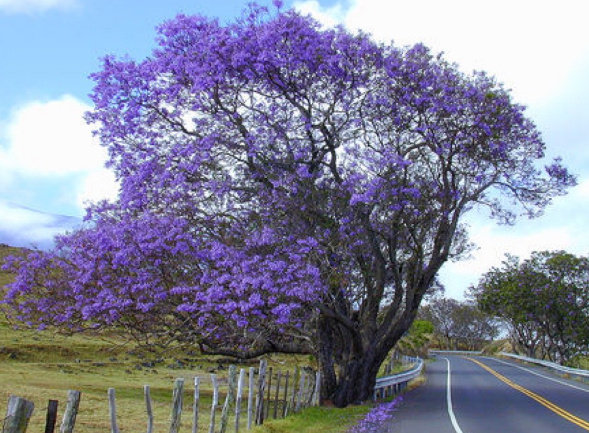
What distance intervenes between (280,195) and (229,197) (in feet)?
5.71

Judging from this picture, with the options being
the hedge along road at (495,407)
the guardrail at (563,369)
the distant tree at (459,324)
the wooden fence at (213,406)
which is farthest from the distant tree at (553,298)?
the distant tree at (459,324)

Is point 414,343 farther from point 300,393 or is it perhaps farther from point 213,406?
point 213,406

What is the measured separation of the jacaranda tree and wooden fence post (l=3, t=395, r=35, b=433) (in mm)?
10363

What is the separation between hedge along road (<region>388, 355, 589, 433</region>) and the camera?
17.4 m

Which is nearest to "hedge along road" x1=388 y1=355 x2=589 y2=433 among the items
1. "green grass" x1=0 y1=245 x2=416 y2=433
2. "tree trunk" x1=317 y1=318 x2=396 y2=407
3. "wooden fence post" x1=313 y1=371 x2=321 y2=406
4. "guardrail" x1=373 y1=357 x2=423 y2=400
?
"guardrail" x1=373 y1=357 x2=423 y2=400

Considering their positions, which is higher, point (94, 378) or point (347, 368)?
point (347, 368)

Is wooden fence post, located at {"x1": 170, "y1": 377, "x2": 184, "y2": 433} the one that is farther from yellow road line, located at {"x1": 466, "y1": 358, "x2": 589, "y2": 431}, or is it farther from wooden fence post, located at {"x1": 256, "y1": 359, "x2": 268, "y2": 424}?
yellow road line, located at {"x1": 466, "y1": 358, "x2": 589, "y2": 431}

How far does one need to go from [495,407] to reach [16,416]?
1877cm

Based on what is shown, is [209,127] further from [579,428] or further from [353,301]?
[579,428]

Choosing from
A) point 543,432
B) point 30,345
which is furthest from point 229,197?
point 30,345

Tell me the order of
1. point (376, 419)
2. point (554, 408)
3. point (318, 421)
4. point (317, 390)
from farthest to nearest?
point (554, 408) → point (317, 390) → point (376, 419) → point (318, 421)

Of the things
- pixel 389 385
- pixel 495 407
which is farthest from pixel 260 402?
pixel 389 385

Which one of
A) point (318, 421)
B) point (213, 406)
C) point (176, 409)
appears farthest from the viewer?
point (318, 421)

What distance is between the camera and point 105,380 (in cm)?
2877
